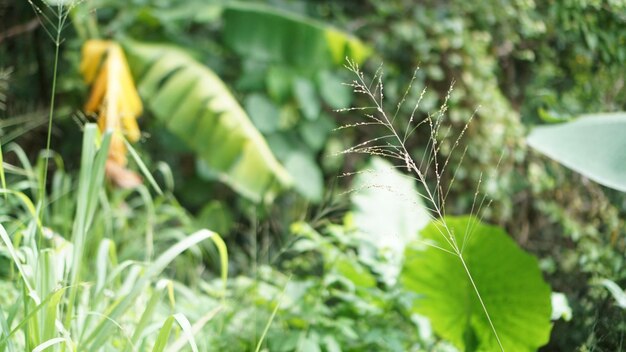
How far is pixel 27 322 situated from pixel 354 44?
247 centimetres

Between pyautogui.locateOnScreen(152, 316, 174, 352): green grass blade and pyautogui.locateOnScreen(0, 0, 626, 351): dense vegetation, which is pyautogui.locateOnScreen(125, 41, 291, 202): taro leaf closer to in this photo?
pyautogui.locateOnScreen(0, 0, 626, 351): dense vegetation

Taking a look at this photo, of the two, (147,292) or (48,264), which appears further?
(147,292)

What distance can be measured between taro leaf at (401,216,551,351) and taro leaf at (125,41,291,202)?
4.60ft

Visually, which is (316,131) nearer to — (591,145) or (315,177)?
(315,177)

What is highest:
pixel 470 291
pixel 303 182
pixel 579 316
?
pixel 470 291

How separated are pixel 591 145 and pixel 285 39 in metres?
2.11

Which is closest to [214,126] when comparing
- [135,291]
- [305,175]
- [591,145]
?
[305,175]

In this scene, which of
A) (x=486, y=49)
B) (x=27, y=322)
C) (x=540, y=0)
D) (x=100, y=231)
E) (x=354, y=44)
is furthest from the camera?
(x=486, y=49)

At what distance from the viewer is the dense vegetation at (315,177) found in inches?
63.8

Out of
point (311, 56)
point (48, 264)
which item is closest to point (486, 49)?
point (311, 56)

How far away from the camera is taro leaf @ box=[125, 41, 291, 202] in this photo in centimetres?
318

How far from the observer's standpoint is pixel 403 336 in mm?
1754

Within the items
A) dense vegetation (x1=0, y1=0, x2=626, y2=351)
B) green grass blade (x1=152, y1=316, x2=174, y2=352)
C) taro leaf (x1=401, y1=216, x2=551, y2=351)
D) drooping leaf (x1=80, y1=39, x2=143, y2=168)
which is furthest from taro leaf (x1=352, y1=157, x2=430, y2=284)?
drooping leaf (x1=80, y1=39, x2=143, y2=168)

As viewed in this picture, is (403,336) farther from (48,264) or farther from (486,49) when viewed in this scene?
(486,49)
